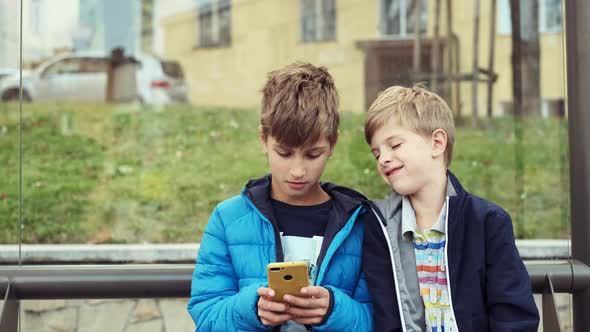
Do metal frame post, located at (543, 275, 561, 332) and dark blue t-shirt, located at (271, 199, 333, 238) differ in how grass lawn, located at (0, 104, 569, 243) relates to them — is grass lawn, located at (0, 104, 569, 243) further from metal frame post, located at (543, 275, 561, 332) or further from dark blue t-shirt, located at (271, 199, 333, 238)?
dark blue t-shirt, located at (271, 199, 333, 238)

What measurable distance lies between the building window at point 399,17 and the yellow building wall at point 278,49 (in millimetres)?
45

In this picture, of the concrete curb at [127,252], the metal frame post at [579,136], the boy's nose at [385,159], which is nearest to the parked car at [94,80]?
the concrete curb at [127,252]

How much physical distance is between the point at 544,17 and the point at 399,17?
2.91 ft

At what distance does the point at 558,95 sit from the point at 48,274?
3101mm

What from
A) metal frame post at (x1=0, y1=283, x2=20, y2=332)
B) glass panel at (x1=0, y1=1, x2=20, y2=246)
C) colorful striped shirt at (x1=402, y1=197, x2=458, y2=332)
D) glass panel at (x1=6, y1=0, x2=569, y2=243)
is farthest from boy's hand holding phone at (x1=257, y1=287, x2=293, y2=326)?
glass panel at (x1=6, y1=0, x2=569, y2=243)

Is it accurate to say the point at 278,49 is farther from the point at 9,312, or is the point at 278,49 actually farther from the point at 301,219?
the point at 301,219

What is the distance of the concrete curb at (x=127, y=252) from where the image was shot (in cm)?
413

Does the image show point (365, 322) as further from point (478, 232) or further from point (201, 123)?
point (201, 123)

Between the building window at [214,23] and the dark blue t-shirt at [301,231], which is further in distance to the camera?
the building window at [214,23]

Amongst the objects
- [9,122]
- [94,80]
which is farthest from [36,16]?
[9,122]

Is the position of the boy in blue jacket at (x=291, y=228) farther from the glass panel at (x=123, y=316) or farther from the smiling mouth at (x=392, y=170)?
the glass panel at (x=123, y=316)

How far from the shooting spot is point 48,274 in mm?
2979

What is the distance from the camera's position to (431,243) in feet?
7.49

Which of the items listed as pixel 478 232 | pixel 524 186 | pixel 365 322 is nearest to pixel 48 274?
pixel 365 322
